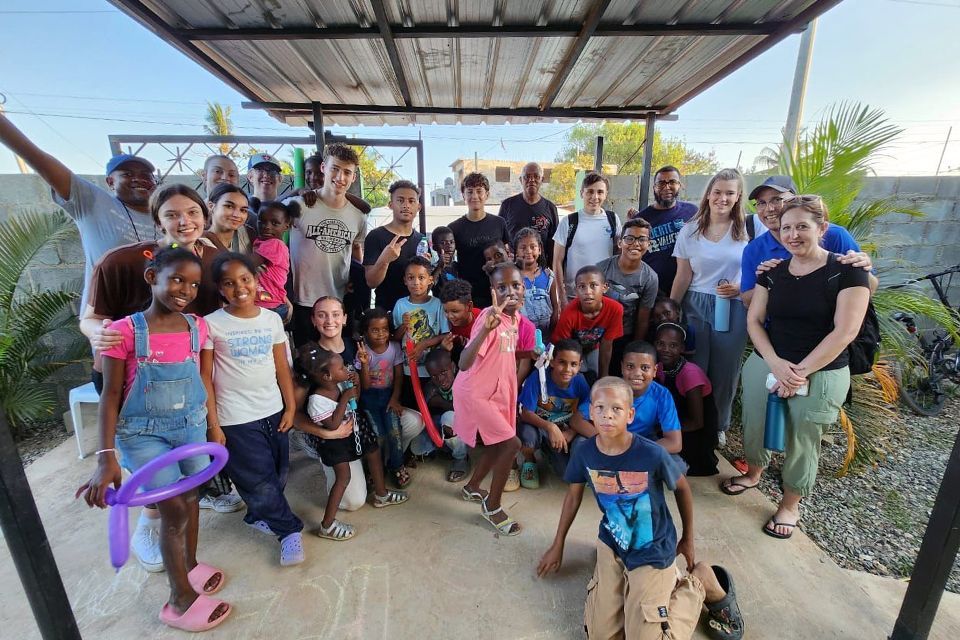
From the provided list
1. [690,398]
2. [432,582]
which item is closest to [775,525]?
[690,398]

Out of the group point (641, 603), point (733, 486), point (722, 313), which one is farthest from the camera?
point (722, 313)

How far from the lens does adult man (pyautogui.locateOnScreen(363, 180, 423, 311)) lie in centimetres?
303

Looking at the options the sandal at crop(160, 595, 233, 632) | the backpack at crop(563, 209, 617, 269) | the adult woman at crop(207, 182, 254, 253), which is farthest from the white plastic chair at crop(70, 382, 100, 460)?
the backpack at crop(563, 209, 617, 269)

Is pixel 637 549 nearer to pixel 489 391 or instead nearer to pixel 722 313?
pixel 489 391

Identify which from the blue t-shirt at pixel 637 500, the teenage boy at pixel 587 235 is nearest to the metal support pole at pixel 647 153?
the teenage boy at pixel 587 235

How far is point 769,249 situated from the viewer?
2.59 metres

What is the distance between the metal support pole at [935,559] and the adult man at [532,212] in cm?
274

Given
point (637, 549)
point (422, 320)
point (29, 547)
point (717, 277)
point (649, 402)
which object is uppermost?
point (717, 277)

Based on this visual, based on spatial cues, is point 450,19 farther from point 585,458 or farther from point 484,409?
point 585,458

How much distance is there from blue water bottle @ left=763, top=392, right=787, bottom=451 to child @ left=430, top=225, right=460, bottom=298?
222 centimetres

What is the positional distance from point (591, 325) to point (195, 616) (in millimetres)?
2557

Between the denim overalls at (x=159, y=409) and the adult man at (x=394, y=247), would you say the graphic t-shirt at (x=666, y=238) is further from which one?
the denim overalls at (x=159, y=409)

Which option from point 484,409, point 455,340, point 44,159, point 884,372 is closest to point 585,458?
point 484,409

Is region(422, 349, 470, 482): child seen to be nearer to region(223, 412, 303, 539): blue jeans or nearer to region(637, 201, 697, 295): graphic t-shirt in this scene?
region(223, 412, 303, 539): blue jeans
